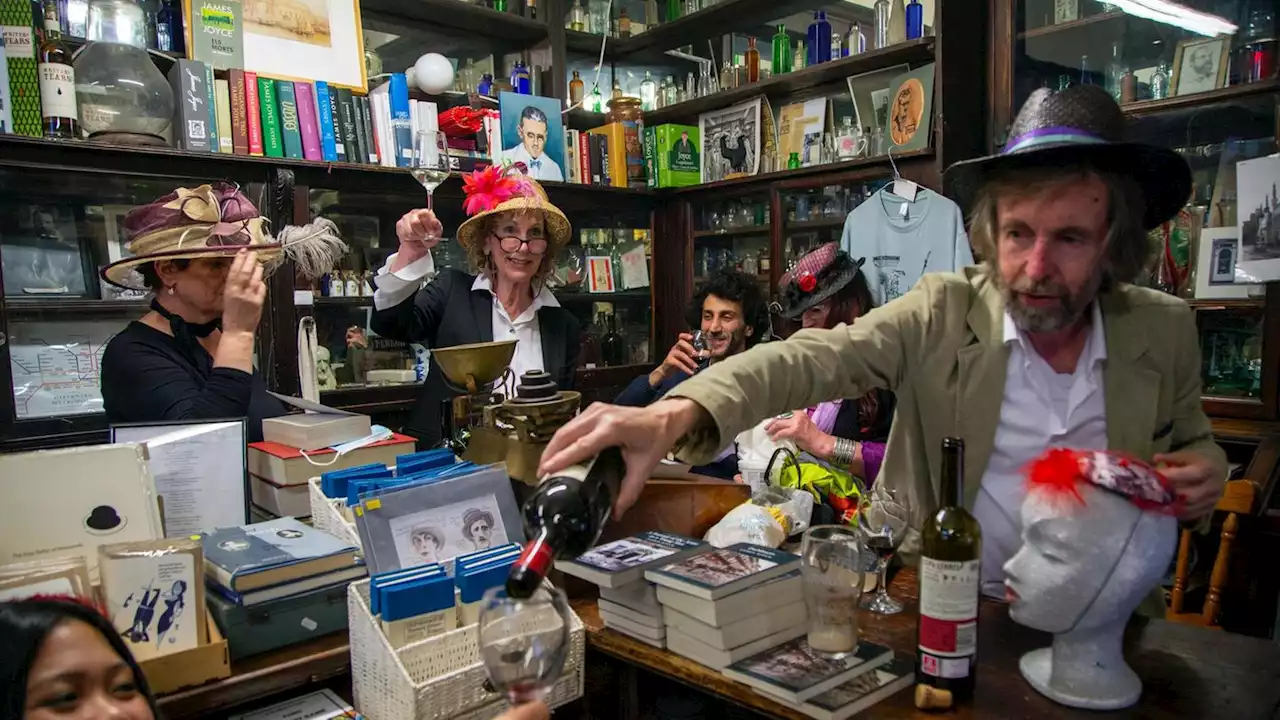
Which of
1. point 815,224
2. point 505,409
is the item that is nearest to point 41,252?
point 505,409

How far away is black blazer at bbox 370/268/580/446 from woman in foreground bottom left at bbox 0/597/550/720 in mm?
1521

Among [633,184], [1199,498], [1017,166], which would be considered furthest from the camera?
[633,184]

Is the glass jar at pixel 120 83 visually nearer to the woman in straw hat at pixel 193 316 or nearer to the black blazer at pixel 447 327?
the woman in straw hat at pixel 193 316

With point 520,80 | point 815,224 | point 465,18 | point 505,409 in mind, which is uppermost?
point 465,18

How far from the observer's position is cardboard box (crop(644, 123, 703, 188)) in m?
4.50

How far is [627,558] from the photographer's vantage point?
137cm

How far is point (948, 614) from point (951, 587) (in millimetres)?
40

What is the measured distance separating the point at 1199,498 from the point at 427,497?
1.14m

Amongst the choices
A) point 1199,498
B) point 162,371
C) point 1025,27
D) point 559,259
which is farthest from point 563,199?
point 1199,498

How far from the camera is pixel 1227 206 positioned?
2812 mm

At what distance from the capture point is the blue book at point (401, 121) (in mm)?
3605

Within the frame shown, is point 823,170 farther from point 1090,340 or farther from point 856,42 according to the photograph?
point 1090,340

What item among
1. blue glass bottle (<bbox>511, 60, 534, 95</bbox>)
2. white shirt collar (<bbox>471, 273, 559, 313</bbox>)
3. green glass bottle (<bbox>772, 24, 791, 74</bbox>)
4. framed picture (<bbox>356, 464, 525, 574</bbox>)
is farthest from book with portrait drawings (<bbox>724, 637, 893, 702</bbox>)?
blue glass bottle (<bbox>511, 60, 534, 95</bbox>)

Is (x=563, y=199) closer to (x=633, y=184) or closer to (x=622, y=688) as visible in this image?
(x=633, y=184)
